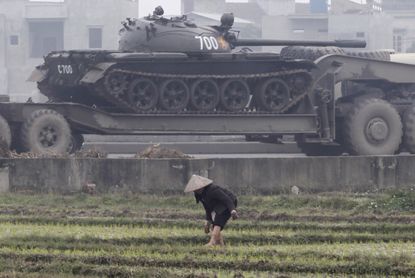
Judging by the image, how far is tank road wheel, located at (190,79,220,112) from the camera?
88.9 ft

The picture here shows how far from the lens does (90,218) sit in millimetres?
18641

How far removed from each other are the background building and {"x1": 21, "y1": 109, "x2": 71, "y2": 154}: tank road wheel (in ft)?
164

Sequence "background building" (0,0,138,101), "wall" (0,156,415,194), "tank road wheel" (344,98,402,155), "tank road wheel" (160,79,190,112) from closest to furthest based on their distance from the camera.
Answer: "wall" (0,156,415,194)
"tank road wheel" (160,79,190,112)
"tank road wheel" (344,98,402,155)
"background building" (0,0,138,101)

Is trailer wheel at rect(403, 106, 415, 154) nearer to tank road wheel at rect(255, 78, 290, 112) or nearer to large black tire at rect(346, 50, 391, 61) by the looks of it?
large black tire at rect(346, 50, 391, 61)

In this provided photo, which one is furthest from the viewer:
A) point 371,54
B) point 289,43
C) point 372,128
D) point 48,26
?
point 48,26

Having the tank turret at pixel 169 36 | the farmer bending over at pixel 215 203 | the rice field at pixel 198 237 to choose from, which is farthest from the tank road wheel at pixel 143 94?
the farmer bending over at pixel 215 203

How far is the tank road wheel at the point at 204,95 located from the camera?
27.1 m

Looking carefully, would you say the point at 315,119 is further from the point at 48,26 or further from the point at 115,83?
the point at 48,26

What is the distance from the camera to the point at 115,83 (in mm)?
26547

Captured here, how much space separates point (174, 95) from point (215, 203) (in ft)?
37.6

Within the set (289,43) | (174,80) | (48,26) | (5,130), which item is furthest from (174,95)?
(48,26)

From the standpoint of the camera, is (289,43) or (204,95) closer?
(204,95)

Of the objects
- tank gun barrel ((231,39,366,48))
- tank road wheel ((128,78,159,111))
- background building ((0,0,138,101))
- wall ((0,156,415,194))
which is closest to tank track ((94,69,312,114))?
tank road wheel ((128,78,159,111))

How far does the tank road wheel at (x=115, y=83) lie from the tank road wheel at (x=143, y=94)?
20cm
